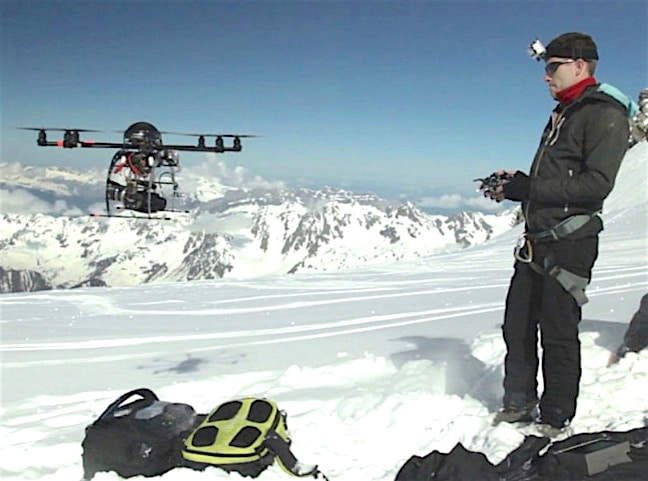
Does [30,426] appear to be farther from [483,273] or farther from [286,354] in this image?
[483,273]

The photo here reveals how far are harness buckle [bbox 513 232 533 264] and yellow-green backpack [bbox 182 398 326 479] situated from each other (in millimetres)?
1719

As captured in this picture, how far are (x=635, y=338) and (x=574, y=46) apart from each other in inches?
98.7

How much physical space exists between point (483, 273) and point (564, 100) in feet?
32.6

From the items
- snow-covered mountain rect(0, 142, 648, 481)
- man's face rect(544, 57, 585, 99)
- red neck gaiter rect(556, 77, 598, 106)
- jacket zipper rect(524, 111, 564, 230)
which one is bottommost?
snow-covered mountain rect(0, 142, 648, 481)

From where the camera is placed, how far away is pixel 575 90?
11.3 ft

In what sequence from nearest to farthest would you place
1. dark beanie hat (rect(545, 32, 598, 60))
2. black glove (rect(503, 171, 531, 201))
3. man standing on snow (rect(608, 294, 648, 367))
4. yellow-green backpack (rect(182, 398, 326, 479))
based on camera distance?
yellow-green backpack (rect(182, 398, 326, 479)), dark beanie hat (rect(545, 32, 598, 60)), black glove (rect(503, 171, 531, 201)), man standing on snow (rect(608, 294, 648, 367))

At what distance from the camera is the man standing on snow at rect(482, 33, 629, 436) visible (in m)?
3.27

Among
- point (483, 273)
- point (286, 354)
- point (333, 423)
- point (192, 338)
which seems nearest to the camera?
point (333, 423)

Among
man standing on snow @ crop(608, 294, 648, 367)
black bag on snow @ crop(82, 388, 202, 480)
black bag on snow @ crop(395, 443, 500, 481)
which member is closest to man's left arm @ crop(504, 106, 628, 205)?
black bag on snow @ crop(395, 443, 500, 481)

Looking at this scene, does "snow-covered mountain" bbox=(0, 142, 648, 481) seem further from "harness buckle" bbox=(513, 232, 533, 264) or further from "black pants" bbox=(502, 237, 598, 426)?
"harness buckle" bbox=(513, 232, 533, 264)

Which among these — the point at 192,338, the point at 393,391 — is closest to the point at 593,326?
the point at 393,391

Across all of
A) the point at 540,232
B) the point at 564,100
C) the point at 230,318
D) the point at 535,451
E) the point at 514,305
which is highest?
the point at 564,100

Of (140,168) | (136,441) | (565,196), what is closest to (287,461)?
(136,441)

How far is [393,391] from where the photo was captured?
15.2 ft
